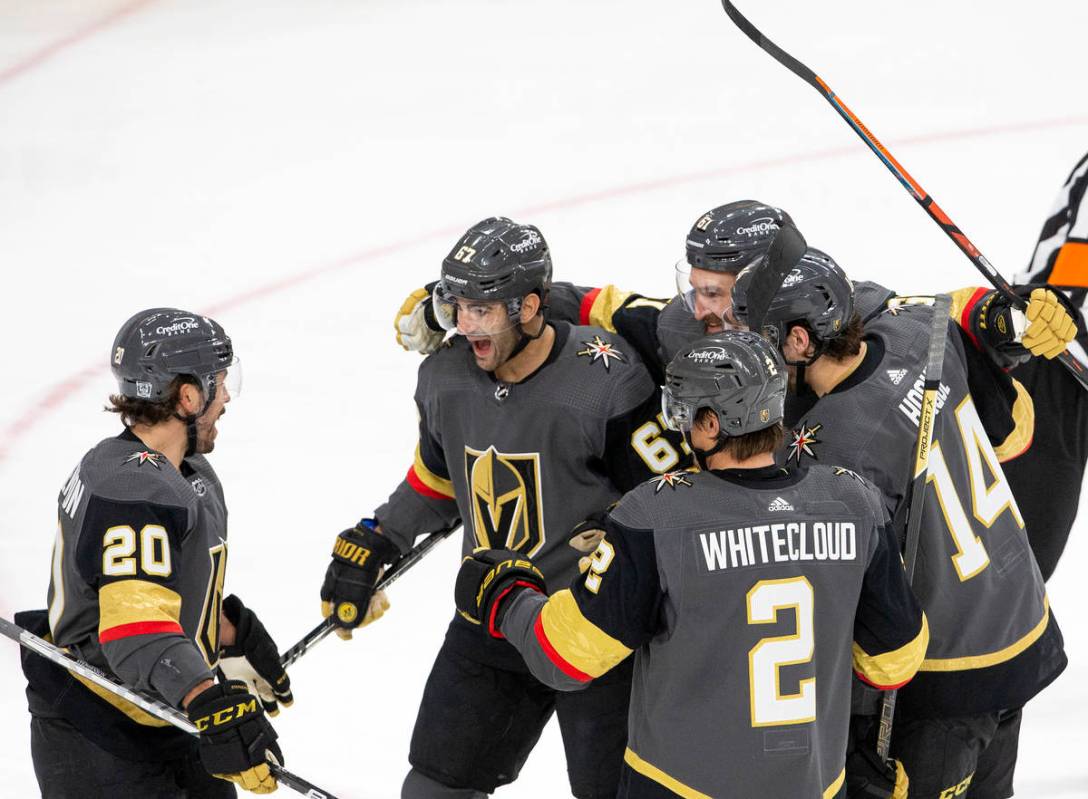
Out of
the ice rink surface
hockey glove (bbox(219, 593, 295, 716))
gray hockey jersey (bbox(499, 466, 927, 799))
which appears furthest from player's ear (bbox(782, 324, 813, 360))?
the ice rink surface

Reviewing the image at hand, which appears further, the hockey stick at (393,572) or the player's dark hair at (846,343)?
the hockey stick at (393,572)

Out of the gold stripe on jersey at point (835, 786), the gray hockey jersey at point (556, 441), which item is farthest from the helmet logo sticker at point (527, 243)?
the gold stripe on jersey at point (835, 786)

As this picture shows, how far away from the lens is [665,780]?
268cm

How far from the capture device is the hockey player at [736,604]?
8.30 ft

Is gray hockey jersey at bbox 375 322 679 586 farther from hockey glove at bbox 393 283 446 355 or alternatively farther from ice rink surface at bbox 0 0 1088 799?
ice rink surface at bbox 0 0 1088 799

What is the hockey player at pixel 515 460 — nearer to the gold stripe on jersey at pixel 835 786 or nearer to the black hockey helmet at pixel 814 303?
the black hockey helmet at pixel 814 303

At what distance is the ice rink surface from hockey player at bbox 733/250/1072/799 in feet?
3.75

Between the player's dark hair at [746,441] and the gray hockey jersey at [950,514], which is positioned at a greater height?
the player's dark hair at [746,441]

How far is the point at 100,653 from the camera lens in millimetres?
3041

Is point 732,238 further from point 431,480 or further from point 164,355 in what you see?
point 164,355

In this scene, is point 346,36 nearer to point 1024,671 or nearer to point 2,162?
point 2,162

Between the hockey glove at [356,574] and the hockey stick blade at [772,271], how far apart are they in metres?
1.12

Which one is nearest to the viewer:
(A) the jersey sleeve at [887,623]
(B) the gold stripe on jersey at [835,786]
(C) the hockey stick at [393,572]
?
(A) the jersey sleeve at [887,623]

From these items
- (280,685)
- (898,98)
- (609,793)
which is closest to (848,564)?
(609,793)
